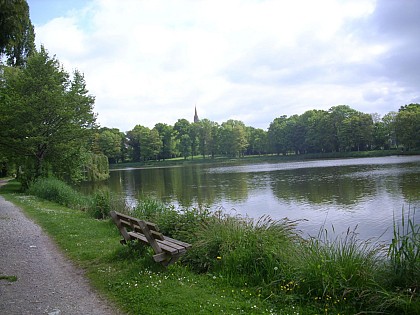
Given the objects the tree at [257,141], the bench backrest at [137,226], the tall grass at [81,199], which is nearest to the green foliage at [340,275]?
the bench backrest at [137,226]

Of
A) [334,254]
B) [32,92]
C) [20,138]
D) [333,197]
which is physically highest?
[32,92]

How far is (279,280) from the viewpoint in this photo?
538 centimetres

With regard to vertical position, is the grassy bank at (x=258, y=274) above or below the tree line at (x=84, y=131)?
below

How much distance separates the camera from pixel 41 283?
591cm

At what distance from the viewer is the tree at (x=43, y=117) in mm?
21703

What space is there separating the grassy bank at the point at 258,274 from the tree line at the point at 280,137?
6191 centimetres

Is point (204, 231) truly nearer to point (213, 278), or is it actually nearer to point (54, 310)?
point (213, 278)

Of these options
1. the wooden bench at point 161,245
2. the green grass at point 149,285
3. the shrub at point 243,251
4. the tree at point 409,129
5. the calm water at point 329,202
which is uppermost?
the tree at point 409,129

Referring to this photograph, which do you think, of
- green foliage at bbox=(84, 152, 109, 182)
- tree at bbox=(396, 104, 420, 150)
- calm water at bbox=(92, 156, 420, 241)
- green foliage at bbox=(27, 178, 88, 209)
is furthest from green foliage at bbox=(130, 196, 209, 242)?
tree at bbox=(396, 104, 420, 150)

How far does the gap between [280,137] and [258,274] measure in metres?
91.9

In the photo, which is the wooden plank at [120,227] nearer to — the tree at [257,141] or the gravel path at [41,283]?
the gravel path at [41,283]

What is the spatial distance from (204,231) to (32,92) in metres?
20.5

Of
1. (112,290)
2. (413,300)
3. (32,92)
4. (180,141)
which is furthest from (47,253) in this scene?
(180,141)

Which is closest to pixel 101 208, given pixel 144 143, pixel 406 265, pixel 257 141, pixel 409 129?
pixel 406 265
